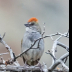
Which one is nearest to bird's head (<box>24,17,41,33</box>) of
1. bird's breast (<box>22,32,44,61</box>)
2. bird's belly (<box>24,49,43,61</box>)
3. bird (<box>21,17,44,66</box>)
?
bird (<box>21,17,44,66</box>)

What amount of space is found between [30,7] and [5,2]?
82 cm

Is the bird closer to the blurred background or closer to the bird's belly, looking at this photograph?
the bird's belly

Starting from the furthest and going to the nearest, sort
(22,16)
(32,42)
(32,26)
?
(22,16) < (32,26) < (32,42)

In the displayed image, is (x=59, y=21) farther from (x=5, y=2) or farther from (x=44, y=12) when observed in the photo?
(x=5, y=2)

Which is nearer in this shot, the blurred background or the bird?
the bird

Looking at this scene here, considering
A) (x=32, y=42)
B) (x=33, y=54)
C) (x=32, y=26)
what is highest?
(x=32, y=26)

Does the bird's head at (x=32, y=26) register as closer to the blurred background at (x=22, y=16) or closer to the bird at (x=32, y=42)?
the bird at (x=32, y=42)

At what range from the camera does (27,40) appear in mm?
2918

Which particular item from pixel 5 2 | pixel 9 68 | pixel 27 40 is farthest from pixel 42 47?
pixel 5 2

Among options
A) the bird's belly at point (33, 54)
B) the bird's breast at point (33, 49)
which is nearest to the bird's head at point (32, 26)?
the bird's breast at point (33, 49)

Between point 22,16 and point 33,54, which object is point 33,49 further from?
point 22,16

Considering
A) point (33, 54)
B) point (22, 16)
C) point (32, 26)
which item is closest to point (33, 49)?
point (33, 54)

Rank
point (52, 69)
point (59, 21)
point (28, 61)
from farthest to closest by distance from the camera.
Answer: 1. point (59, 21)
2. point (28, 61)
3. point (52, 69)

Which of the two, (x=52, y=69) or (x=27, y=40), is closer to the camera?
(x=52, y=69)
